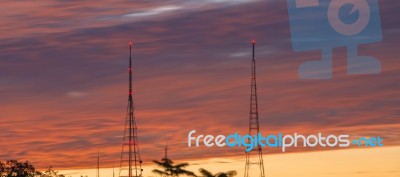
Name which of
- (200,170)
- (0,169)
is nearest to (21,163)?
(0,169)

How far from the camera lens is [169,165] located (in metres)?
122

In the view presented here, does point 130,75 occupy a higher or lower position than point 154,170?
higher

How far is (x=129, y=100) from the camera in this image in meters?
108

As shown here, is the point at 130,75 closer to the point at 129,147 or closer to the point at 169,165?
the point at 129,147

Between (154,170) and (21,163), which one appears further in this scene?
(21,163)

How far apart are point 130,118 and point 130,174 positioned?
757cm

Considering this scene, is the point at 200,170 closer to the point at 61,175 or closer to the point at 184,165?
the point at 184,165

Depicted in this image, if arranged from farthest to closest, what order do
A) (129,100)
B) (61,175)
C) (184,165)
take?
(61,175) < (184,165) < (129,100)

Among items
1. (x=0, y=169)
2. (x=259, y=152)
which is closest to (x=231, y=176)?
(x=259, y=152)

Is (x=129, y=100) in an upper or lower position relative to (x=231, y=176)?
upper

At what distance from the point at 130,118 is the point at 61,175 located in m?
79.9

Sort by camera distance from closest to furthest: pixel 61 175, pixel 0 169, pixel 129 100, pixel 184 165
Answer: pixel 129 100 < pixel 184 165 < pixel 0 169 < pixel 61 175

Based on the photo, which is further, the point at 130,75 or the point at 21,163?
the point at 21,163

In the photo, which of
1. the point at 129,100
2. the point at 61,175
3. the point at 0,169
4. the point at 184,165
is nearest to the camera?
the point at 129,100
